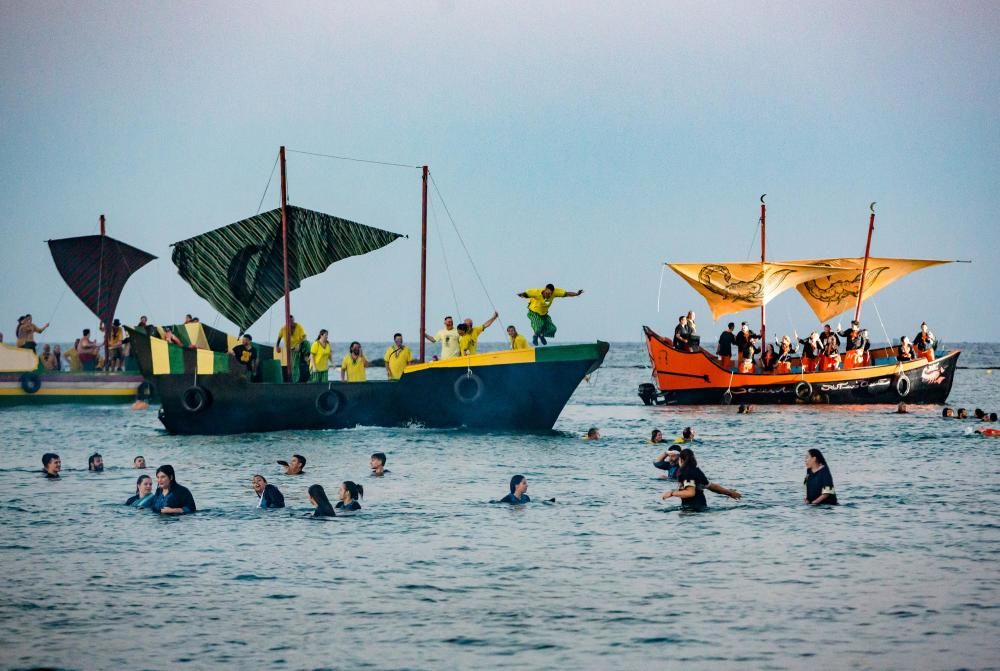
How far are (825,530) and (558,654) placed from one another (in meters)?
9.00

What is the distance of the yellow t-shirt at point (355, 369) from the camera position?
36.2m

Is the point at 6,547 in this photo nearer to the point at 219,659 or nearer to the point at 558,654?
the point at 219,659

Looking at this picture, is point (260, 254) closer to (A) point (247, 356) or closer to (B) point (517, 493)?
(A) point (247, 356)

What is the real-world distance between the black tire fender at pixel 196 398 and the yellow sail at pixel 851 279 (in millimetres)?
31736

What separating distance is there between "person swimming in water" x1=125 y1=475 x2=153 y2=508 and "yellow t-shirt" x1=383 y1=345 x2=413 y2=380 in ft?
41.1

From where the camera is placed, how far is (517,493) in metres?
23.8

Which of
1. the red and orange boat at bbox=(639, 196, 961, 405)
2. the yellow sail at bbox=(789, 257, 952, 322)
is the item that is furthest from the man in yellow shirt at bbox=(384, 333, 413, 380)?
the yellow sail at bbox=(789, 257, 952, 322)

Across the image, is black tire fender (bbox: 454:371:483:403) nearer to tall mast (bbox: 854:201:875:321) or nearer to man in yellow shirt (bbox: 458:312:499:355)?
man in yellow shirt (bbox: 458:312:499:355)

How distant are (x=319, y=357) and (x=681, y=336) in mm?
20701

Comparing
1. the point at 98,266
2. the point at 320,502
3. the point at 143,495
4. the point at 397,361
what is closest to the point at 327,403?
the point at 397,361

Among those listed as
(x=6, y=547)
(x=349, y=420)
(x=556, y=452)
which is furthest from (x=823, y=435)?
(x=6, y=547)

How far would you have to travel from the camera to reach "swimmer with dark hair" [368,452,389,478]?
26844 mm

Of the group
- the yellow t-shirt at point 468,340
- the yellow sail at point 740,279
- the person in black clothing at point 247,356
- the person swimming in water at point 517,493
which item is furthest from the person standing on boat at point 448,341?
the yellow sail at point 740,279

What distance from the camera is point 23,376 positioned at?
50344 millimetres
